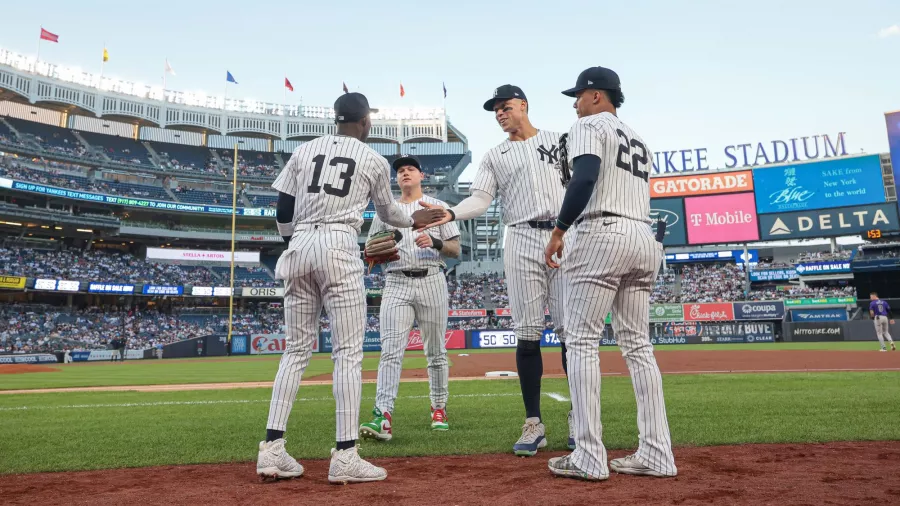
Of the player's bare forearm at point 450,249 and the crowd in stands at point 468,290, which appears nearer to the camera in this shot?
the player's bare forearm at point 450,249

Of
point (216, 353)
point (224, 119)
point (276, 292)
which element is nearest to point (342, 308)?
point (216, 353)

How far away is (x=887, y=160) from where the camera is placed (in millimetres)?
64625

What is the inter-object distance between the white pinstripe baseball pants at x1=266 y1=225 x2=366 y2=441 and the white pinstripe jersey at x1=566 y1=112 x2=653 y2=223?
1.43 m

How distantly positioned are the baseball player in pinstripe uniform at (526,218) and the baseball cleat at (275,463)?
1503 mm

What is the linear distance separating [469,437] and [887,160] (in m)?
79.3

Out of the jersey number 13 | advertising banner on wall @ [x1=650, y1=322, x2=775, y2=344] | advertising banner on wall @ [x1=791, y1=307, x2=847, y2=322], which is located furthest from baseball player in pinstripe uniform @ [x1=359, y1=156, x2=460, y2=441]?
advertising banner on wall @ [x1=791, y1=307, x2=847, y2=322]

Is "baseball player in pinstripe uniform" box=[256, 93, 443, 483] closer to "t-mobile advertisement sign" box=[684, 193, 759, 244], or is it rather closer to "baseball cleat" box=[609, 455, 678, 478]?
"baseball cleat" box=[609, 455, 678, 478]

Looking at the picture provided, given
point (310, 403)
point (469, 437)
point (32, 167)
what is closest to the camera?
point (469, 437)

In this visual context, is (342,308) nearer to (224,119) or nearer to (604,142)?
(604,142)

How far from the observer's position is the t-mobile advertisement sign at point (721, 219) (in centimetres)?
3488

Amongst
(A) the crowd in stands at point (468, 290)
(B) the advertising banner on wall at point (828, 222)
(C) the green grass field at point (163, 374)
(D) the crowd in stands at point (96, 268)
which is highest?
(B) the advertising banner on wall at point (828, 222)

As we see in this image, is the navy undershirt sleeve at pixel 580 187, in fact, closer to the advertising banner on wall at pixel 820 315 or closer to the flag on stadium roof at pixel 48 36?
the advertising banner on wall at pixel 820 315

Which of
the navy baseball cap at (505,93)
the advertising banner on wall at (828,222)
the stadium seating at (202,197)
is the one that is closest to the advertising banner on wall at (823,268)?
the advertising banner on wall at (828,222)

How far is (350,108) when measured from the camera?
3.64 meters
